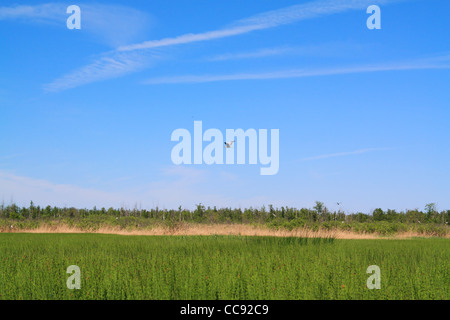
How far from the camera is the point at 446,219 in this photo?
4972 centimetres

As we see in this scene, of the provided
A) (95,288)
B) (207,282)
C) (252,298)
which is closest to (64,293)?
(95,288)

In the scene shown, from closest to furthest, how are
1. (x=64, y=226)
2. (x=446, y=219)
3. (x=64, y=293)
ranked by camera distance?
(x=64, y=293), (x=64, y=226), (x=446, y=219)

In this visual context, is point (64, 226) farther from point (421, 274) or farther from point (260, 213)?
point (421, 274)

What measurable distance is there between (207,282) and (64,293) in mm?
2814
